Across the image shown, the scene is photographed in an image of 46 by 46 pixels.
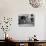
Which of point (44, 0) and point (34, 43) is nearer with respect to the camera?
point (34, 43)

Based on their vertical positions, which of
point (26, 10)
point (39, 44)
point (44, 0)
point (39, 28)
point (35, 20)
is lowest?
point (39, 44)

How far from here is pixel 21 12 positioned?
2150 mm

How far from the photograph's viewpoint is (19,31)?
214 centimetres

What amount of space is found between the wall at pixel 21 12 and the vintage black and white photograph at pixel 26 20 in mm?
56

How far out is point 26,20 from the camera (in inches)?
84.9

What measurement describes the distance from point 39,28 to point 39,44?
30 centimetres

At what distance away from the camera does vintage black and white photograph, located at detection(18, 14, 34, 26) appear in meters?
2.15

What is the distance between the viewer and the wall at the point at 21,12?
84.1 inches

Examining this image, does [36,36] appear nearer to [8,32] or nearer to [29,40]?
[29,40]

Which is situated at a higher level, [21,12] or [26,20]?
[21,12]

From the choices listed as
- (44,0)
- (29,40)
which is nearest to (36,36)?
(29,40)

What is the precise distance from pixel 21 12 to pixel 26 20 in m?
0.17

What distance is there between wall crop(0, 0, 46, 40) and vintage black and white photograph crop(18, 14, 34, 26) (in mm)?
56

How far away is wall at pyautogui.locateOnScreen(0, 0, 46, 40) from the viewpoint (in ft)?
7.01
